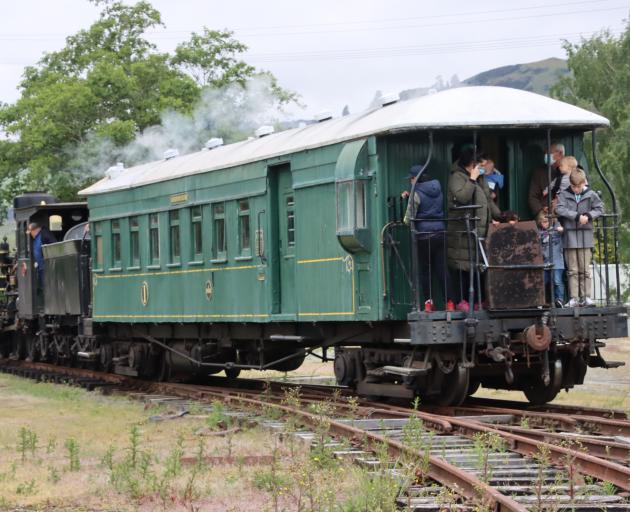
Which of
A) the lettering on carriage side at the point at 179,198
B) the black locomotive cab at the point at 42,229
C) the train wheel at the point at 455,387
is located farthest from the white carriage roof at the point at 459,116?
the black locomotive cab at the point at 42,229

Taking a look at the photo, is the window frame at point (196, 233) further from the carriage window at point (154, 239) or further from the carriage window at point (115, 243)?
the carriage window at point (115, 243)

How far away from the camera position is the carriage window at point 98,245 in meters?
21.3

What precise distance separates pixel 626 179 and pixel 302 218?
1256 inches

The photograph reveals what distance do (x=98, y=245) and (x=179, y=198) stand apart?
12.2 ft

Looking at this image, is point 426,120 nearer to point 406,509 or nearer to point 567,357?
point 567,357

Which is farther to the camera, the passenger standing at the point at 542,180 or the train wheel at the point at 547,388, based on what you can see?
the passenger standing at the point at 542,180

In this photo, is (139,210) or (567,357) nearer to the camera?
(567,357)

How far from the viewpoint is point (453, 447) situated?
10328 millimetres

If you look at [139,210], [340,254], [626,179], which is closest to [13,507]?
[340,254]

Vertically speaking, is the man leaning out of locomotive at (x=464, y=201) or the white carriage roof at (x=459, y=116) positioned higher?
the white carriage roof at (x=459, y=116)

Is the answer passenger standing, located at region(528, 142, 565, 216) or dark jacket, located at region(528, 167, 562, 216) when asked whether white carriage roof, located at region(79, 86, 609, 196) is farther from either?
dark jacket, located at region(528, 167, 562, 216)

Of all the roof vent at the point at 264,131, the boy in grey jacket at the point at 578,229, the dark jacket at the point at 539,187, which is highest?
the roof vent at the point at 264,131

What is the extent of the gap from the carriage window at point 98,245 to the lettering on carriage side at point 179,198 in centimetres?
323

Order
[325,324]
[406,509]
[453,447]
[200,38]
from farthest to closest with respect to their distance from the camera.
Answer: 1. [200,38]
2. [325,324]
3. [453,447]
4. [406,509]
